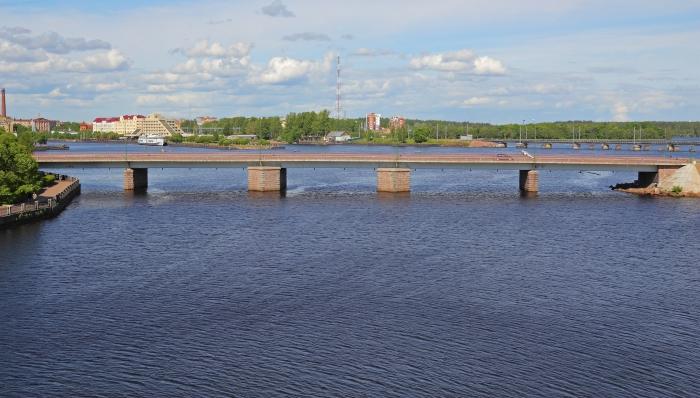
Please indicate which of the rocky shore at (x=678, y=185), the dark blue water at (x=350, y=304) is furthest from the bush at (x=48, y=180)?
the rocky shore at (x=678, y=185)

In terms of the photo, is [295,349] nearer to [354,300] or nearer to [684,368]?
[354,300]

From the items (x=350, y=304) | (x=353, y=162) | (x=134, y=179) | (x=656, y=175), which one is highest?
(x=353, y=162)

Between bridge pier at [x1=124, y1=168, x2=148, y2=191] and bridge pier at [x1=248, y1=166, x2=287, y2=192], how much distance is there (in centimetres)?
1823

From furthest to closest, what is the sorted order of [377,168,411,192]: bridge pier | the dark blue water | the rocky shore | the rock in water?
1. [377,168,411,192]: bridge pier
2. the rock in water
3. the rocky shore
4. the dark blue water

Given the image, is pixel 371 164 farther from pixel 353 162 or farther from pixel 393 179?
pixel 393 179

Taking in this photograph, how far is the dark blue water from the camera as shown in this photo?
3484 cm

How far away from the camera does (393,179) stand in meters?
109

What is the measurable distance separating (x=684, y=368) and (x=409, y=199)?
66916 mm

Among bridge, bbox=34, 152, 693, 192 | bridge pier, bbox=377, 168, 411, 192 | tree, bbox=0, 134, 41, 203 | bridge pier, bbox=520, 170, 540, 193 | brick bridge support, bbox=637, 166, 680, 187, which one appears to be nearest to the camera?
tree, bbox=0, 134, 41, 203

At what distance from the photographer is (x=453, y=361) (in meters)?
36.8

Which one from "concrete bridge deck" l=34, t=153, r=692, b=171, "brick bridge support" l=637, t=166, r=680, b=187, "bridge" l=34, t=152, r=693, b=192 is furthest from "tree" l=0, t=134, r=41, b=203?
"brick bridge support" l=637, t=166, r=680, b=187

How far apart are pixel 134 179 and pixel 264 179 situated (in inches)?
812

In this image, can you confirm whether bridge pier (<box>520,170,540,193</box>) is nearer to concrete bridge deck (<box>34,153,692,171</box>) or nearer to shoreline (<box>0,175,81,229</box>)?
concrete bridge deck (<box>34,153,692,171</box>)

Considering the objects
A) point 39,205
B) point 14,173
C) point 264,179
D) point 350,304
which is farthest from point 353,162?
point 350,304
